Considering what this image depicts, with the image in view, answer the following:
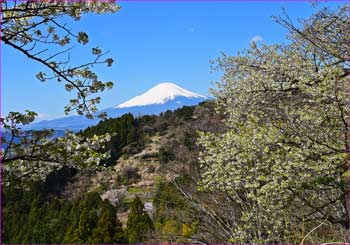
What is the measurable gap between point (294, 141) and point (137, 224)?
24.8 metres

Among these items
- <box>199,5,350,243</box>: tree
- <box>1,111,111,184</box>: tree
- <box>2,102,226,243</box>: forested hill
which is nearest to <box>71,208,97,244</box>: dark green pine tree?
<box>2,102,226,243</box>: forested hill

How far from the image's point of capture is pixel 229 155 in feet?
27.8

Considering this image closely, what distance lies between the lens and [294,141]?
740 centimetres

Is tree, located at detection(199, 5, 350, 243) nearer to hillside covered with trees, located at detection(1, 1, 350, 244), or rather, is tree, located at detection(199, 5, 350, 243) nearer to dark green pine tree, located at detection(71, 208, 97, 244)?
hillside covered with trees, located at detection(1, 1, 350, 244)

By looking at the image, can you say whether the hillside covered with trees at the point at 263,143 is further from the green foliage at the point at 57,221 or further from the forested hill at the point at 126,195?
the green foliage at the point at 57,221

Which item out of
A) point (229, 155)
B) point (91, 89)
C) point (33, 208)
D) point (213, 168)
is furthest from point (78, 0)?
point (33, 208)

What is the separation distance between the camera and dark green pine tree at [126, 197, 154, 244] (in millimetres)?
28969

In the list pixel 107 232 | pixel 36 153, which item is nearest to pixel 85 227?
pixel 107 232

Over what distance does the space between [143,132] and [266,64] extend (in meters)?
54.0

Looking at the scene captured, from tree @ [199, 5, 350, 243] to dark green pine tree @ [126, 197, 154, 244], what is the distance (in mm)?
20429

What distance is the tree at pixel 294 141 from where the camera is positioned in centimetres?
718

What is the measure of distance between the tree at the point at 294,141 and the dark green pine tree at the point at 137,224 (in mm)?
20429

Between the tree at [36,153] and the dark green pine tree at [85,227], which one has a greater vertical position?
the tree at [36,153]

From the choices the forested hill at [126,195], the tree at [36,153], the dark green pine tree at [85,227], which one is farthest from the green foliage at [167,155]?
the tree at [36,153]
